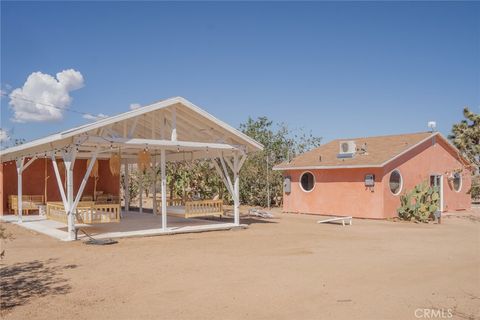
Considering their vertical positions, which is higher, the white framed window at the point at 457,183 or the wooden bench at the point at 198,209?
the white framed window at the point at 457,183

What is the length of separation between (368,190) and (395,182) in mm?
1405

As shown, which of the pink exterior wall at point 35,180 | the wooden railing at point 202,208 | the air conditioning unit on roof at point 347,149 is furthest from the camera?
the air conditioning unit on roof at point 347,149

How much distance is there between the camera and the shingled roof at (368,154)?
18.1 meters

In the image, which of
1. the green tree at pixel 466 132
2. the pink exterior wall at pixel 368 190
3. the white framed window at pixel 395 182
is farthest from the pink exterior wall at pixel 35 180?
the green tree at pixel 466 132

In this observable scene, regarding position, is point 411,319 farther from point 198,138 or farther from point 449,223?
point 449,223

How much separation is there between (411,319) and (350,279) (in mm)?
2049

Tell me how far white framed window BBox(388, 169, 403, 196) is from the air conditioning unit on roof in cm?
205

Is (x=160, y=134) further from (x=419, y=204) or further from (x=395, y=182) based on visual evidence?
(x=419, y=204)

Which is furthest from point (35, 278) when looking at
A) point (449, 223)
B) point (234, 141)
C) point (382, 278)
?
point (449, 223)

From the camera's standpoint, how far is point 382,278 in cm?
742

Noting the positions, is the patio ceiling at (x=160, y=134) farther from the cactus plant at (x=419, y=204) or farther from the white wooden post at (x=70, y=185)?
the cactus plant at (x=419, y=204)

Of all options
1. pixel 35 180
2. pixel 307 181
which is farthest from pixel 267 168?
pixel 35 180

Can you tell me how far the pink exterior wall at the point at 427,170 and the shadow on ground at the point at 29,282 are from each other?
45.1 feet

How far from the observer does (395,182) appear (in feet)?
61.3
